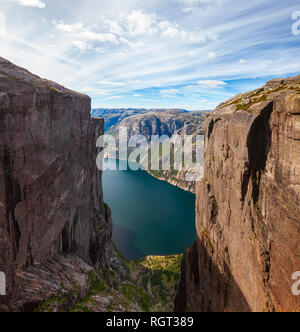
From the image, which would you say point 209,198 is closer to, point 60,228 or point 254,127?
point 254,127

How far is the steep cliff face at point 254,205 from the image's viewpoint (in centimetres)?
1490

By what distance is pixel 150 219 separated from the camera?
120 m

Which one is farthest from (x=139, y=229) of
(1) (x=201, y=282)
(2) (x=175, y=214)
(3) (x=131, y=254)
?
(1) (x=201, y=282)

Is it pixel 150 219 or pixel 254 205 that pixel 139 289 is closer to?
pixel 254 205

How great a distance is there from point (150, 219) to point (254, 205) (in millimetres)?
104917

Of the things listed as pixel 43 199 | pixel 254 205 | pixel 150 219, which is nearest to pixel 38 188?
pixel 43 199

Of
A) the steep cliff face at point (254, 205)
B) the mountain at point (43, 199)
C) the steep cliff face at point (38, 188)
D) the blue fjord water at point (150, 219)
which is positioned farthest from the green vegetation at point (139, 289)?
the blue fjord water at point (150, 219)

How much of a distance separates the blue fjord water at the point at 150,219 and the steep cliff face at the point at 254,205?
6312 centimetres

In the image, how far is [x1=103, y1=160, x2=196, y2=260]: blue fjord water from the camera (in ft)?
306

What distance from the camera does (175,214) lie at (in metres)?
129

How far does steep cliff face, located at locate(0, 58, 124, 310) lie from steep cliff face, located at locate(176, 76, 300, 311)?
1864 cm

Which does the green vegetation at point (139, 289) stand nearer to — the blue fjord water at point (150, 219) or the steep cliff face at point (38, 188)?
the steep cliff face at point (38, 188)

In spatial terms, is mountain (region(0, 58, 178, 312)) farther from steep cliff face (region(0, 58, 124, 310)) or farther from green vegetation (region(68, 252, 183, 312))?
green vegetation (region(68, 252, 183, 312))

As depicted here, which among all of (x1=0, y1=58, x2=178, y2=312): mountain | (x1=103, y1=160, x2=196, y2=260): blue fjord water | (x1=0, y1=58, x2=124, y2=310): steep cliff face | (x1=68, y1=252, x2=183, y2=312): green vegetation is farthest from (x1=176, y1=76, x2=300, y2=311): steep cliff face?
(x1=103, y1=160, x2=196, y2=260): blue fjord water
